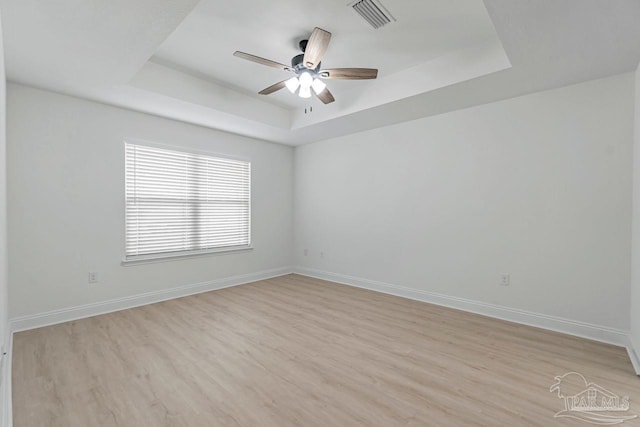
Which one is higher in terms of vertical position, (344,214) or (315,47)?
(315,47)

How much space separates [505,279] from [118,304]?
4558 millimetres

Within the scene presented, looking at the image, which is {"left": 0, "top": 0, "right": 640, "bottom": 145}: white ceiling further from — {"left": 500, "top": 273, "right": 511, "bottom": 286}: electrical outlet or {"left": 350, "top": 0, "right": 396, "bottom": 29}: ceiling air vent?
{"left": 500, "top": 273, "right": 511, "bottom": 286}: electrical outlet

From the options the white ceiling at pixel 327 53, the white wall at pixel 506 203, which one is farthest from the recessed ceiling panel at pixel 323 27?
the white wall at pixel 506 203

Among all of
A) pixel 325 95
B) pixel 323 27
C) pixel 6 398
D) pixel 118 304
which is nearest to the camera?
pixel 6 398

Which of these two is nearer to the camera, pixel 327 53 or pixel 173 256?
pixel 327 53

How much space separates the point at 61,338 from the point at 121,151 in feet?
7.02

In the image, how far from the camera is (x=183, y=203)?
4.41 metres

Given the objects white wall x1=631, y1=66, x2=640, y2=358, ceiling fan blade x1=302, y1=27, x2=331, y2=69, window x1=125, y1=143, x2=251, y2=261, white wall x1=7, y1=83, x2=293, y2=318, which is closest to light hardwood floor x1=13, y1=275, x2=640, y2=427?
white wall x1=631, y1=66, x2=640, y2=358

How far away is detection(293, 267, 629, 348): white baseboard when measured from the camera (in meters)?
2.82

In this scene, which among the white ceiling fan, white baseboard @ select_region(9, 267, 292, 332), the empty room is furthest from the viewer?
white baseboard @ select_region(9, 267, 292, 332)

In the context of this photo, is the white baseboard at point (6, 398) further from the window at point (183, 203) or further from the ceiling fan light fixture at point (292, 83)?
the ceiling fan light fixture at point (292, 83)

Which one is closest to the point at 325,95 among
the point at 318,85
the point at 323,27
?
the point at 318,85

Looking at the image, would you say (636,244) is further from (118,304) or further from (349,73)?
(118,304)

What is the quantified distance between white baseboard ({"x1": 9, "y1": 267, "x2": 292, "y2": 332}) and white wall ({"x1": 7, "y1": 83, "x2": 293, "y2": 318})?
62 mm
